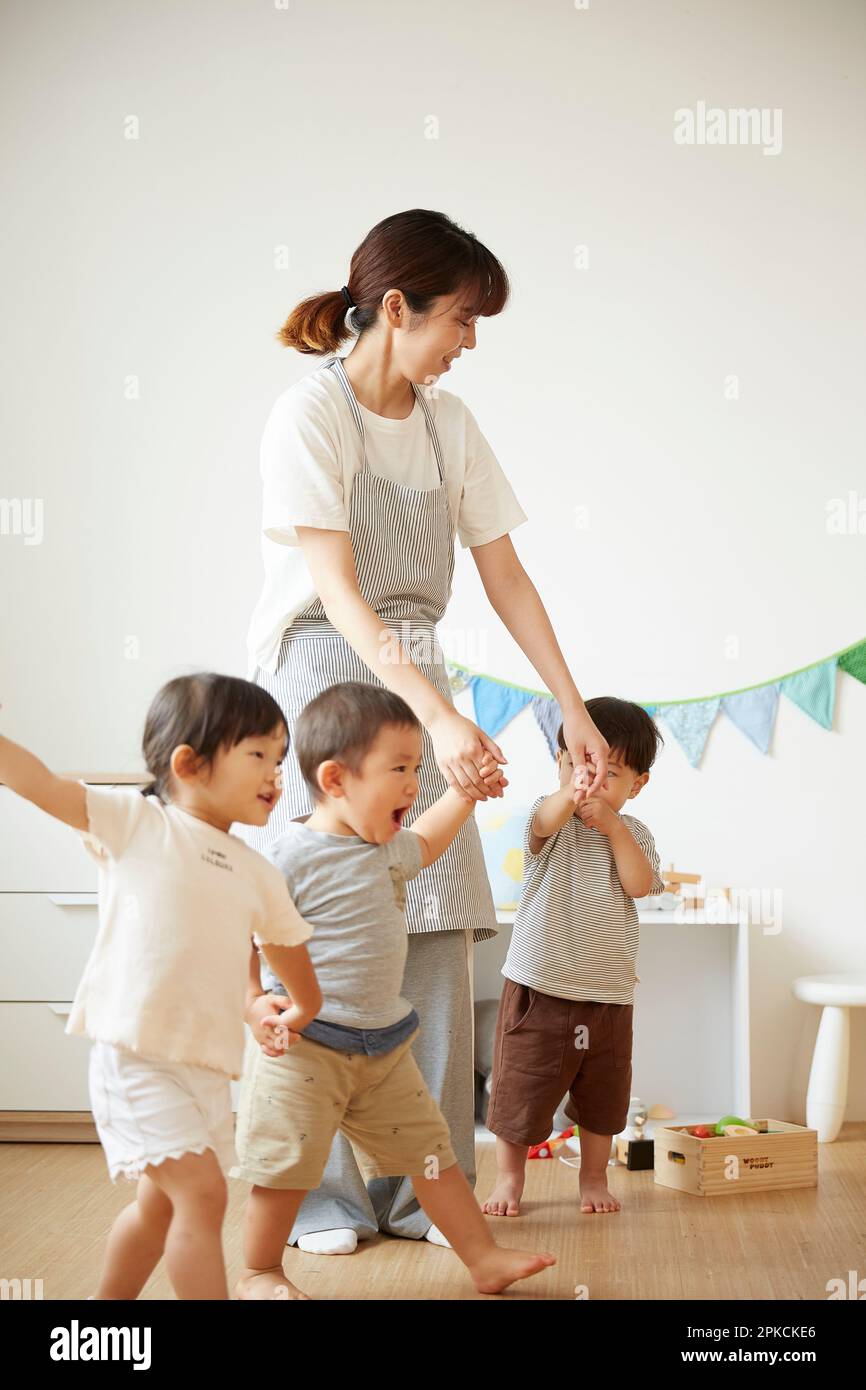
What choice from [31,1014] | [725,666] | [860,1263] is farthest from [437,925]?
[725,666]

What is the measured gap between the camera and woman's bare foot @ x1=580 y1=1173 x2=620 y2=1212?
7.07ft

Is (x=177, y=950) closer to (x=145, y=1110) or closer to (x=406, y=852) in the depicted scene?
(x=145, y=1110)

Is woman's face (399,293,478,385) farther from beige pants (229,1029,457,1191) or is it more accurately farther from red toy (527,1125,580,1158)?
red toy (527,1125,580,1158)

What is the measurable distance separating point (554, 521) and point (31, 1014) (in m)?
1.49

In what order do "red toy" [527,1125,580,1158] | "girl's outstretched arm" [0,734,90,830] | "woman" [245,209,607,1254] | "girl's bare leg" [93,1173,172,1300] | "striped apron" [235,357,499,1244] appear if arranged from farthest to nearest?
"red toy" [527,1125,580,1158]
"striped apron" [235,357,499,1244]
"woman" [245,209,607,1254]
"girl's bare leg" [93,1173,172,1300]
"girl's outstretched arm" [0,734,90,830]

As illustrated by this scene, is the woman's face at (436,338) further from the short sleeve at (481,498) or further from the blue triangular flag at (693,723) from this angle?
the blue triangular flag at (693,723)

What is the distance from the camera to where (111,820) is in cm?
122

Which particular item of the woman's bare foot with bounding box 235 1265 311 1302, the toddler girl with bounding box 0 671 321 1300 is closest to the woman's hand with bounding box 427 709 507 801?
the toddler girl with bounding box 0 671 321 1300

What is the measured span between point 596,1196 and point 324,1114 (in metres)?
0.78

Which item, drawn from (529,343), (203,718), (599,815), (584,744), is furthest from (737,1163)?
(529,343)

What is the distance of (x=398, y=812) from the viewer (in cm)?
152

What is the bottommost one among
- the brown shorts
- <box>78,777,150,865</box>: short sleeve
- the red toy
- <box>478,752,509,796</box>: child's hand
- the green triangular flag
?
the red toy
